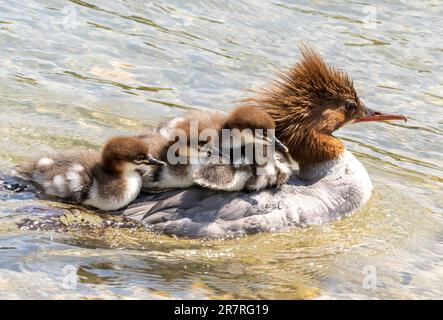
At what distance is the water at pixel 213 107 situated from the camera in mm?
5992

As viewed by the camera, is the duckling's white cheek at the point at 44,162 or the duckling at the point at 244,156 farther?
the duckling's white cheek at the point at 44,162

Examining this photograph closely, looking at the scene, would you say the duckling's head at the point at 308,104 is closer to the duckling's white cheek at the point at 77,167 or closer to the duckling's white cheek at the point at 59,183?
the duckling's white cheek at the point at 77,167

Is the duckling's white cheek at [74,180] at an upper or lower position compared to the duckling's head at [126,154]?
lower

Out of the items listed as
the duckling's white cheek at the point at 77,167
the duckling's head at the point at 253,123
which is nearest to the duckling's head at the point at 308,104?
the duckling's head at the point at 253,123

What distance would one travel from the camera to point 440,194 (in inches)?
319

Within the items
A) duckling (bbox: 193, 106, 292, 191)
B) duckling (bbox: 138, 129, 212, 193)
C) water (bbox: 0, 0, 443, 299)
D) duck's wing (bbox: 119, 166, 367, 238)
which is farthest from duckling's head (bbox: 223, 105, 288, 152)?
water (bbox: 0, 0, 443, 299)

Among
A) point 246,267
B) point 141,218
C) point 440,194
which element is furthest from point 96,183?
point 440,194

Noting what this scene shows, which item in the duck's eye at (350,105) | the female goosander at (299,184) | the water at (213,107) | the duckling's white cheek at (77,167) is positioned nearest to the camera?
the water at (213,107)

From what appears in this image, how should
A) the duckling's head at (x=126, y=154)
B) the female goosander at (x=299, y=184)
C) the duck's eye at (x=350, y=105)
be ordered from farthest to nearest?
the duck's eye at (x=350, y=105)
the female goosander at (x=299, y=184)
the duckling's head at (x=126, y=154)

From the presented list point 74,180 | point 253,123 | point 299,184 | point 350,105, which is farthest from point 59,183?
point 350,105

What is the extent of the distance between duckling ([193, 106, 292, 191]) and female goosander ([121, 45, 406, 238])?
0.16 meters

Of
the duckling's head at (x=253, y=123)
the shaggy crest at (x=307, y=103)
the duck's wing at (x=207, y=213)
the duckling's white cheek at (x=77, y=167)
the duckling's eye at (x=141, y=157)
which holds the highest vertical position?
the shaggy crest at (x=307, y=103)
